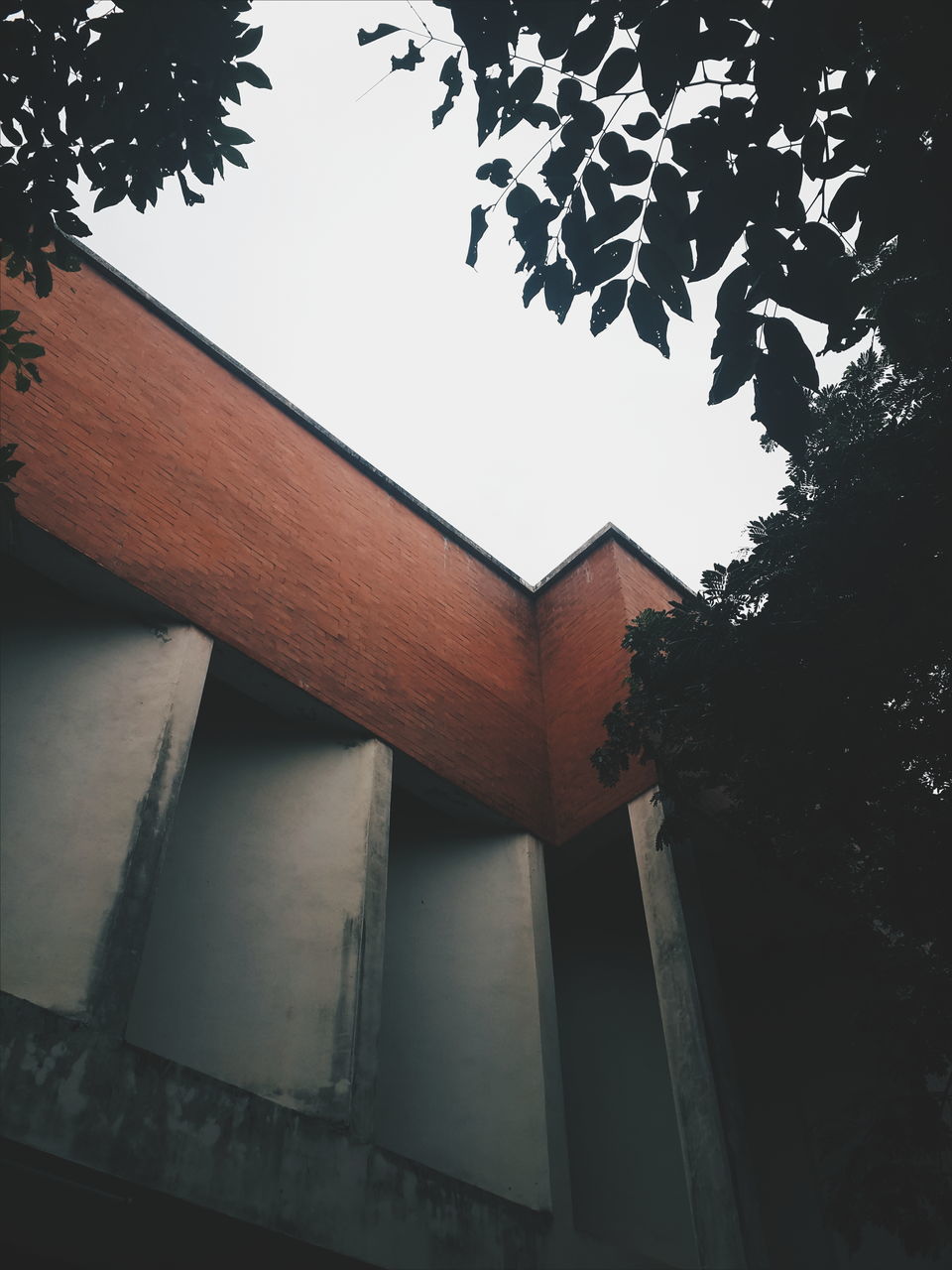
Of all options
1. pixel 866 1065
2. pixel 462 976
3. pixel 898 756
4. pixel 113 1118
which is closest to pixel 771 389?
pixel 898 756

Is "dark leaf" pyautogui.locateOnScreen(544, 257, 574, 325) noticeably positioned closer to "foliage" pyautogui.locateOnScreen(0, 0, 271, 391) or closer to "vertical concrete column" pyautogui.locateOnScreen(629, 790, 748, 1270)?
"foliage" pyautogui.locateOnScreen(0, 0, 271, 391)

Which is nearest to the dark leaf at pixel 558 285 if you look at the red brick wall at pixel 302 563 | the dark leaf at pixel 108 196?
the dark leaf at pixel 108 196

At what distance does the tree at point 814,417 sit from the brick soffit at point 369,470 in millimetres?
Result: 3619

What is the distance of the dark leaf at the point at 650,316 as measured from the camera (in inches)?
117

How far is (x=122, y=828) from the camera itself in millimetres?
6359

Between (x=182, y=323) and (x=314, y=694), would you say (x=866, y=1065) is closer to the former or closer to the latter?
(x=314, y=694)

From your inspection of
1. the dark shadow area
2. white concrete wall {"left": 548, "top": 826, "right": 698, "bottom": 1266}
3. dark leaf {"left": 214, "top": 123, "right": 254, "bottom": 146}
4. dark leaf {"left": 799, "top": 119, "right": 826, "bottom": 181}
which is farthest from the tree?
the dark shadow area

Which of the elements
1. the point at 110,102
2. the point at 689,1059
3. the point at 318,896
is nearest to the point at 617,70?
the point at 110,102

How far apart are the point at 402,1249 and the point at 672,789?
12.3 ft

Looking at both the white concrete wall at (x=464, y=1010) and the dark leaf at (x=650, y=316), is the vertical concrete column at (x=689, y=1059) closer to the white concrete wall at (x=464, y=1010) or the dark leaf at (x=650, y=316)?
the white concrete wall at (x=464, y=1010)

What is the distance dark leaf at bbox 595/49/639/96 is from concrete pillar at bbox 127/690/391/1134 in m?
6.11

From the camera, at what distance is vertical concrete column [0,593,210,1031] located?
5707 mm

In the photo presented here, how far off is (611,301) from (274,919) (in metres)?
5.97

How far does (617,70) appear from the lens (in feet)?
9.63
